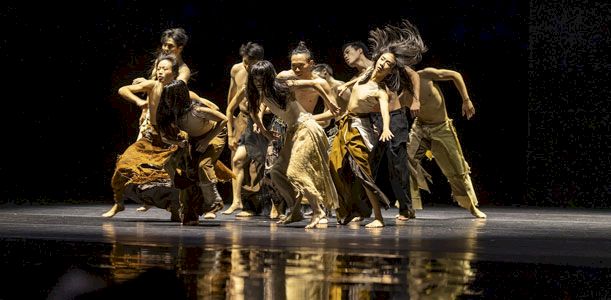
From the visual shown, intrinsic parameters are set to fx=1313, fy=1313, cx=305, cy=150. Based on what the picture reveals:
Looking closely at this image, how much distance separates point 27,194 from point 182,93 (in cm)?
506

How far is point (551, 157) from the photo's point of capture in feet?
38.5

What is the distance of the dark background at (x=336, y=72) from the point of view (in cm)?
1153

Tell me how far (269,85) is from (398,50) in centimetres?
120

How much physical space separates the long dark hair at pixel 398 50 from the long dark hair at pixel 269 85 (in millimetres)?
666

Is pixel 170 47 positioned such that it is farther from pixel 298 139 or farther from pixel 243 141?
pixel 298 139

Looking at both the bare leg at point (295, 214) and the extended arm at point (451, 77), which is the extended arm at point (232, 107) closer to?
the bare leg at point (295, 214)

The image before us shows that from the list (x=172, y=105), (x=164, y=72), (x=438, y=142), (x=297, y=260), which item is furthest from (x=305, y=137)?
(x=297, y=260)

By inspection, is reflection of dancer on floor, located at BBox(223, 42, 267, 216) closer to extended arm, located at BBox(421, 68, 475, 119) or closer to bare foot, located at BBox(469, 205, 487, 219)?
extended arm, located at BBox(421, 68, 475, 119)

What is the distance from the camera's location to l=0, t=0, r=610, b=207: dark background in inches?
454

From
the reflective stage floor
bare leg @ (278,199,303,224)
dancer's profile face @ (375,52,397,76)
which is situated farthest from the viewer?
dancer's profile face @ (375,52,397,76)

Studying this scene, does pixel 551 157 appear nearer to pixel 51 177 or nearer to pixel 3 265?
pixel 51 177

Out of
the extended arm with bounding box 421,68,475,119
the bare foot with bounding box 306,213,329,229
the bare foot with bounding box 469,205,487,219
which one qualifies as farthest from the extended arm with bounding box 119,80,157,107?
the bare foot with bounding box 469,205,487,219

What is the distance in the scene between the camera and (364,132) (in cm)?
816

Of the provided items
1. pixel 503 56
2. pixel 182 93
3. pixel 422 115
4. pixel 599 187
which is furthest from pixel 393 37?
pixel 599 187
